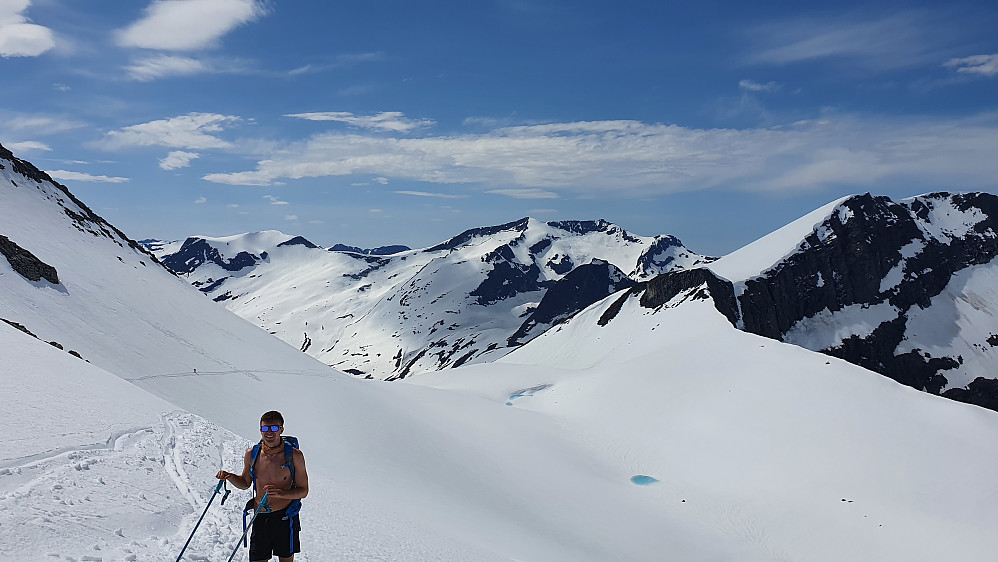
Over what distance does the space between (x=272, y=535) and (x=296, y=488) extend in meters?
0.93

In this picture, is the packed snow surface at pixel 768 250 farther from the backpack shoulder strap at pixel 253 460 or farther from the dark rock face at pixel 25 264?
the backpack shoulder strap at pixel 253 460

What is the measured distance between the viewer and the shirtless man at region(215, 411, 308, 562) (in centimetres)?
749

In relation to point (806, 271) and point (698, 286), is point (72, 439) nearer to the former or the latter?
point (698, 286)

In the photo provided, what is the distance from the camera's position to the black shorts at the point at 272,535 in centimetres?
774

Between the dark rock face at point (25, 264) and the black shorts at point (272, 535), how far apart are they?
32.1 m

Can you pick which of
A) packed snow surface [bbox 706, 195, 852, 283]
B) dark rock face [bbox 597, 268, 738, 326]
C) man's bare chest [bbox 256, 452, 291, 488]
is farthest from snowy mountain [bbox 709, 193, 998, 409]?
man's bare chest [bbox 256, 452, 291, 488]

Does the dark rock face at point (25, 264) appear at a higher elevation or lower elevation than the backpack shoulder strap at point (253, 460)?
higher

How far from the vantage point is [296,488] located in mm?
7574

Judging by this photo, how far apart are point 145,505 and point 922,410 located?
47320mm

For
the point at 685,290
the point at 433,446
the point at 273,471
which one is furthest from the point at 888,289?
the point at 273,471

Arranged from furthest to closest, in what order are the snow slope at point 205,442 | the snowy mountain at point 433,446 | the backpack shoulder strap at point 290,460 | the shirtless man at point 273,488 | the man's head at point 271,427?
the snowy mountain at point 433,446
the snow slope at point 205,442
the backpack shoulder strap at point 290,460
the shirtless man at point 273,488
the man's head at point 271,427

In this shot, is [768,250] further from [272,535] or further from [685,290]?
[272,535]

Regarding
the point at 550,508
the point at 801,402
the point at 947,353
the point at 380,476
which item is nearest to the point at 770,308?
the point at 947,353

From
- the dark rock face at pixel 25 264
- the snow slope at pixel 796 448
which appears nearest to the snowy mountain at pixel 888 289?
the snow slope at pixel 796 448
